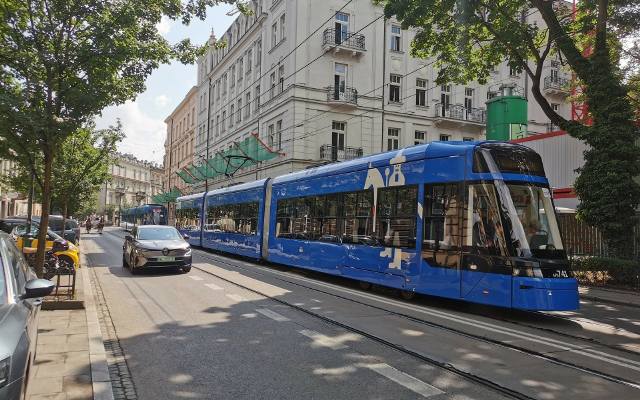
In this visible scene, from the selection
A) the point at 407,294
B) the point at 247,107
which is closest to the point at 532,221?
the point at 407,294

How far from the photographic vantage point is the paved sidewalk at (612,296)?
1235cm

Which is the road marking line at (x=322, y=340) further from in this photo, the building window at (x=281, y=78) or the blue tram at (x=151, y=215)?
the blue tram at (x=151, y=215)

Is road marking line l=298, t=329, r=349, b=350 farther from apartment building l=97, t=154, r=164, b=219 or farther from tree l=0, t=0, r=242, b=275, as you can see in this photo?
apartment building l=97, t=154, r=164, b=219

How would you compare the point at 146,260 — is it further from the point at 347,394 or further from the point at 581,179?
the point at 581,179

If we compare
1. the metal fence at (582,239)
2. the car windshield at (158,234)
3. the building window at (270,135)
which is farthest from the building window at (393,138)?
the car windshield at (158,234)

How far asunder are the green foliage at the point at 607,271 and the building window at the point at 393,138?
22.9 m

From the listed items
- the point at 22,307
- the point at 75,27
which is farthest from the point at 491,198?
the point at 75,27

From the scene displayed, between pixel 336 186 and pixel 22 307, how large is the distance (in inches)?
411

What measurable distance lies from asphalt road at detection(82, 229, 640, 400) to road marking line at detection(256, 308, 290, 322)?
35 millimetres

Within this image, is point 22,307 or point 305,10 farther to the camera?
point 305,10

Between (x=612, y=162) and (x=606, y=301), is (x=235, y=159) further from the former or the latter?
(x=606, y=301)

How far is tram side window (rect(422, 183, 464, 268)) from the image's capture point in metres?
9.80

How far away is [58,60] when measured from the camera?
30.3ft

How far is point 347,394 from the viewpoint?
16.1 feet
